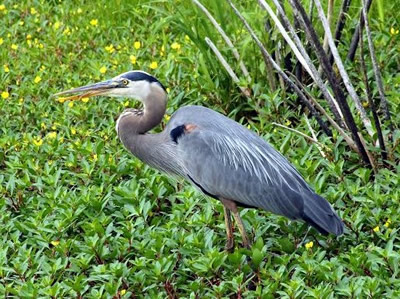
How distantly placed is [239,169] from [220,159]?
0.38 ft

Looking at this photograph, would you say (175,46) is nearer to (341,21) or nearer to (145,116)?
(341,21)

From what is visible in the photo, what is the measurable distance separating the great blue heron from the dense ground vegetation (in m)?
0.22

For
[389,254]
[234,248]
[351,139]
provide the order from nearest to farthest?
[389,254]
[234,248]
[351,139]

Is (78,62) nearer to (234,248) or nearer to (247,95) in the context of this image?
(247,95)

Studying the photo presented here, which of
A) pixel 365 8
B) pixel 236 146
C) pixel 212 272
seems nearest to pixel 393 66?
pixel 365 8

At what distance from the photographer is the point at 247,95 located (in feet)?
21.3

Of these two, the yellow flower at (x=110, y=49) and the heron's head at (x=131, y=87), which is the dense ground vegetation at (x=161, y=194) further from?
the heron's head at (x=131, y=87)

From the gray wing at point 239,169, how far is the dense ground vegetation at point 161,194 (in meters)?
0.26

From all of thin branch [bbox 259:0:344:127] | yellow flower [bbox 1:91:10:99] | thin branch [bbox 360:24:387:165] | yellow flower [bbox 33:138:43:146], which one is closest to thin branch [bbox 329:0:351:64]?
thin branch [bbox 259:0:344:127]

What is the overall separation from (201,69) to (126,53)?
1210 millimetres

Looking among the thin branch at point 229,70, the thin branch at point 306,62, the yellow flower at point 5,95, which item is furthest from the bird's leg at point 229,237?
the yellow flower at point 5,95

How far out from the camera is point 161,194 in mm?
5688

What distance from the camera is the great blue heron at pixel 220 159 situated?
4.94 meters

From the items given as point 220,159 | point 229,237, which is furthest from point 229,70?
point 229,237
